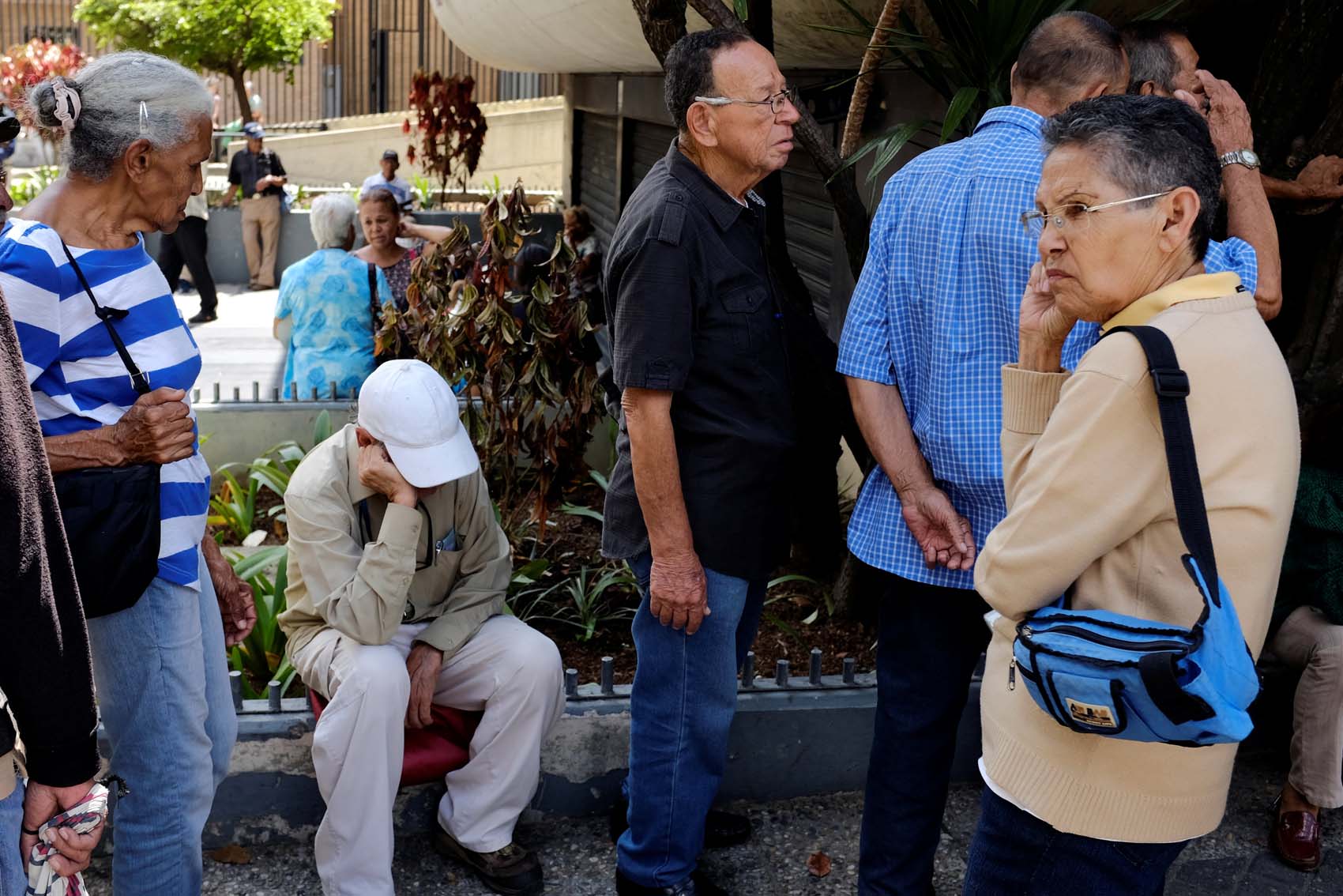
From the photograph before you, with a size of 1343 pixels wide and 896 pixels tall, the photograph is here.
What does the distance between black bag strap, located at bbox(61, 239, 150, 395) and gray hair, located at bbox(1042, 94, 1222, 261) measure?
166 cm

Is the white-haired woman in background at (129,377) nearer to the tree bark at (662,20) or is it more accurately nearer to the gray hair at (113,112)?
the gray hair at (113,112)

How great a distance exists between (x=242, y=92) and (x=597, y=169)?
8.99 metres

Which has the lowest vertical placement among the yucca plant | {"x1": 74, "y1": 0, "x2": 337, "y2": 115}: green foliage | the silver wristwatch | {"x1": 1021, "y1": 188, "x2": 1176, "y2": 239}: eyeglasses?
{"x1": 1021, "y1": 188, "x2": 1176, "y2": 239}: eyeglasses

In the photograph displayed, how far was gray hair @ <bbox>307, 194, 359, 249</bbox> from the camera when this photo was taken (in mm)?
6453

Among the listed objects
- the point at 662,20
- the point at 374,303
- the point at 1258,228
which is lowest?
the point at 374,303

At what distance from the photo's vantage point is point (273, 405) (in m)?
6.19

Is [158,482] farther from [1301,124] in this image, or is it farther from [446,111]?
[446,111]

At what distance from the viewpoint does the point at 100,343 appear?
7.94ft

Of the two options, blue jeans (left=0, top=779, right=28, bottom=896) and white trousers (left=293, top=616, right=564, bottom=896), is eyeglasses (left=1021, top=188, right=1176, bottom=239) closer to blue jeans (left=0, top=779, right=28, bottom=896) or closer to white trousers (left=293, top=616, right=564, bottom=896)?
blue jeans (left=0, top=779, right=28, bottom=896)

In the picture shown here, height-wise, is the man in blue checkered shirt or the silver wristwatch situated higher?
the silver wristwatch

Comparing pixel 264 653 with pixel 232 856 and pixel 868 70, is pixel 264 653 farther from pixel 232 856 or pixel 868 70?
pixel 868 70

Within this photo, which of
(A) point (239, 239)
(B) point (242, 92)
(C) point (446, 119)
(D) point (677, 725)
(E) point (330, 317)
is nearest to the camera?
(D) point (677, 725)

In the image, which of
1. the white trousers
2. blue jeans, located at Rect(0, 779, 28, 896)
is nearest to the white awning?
the white trousers

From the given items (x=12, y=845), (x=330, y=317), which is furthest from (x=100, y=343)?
(x=330, y=317)
